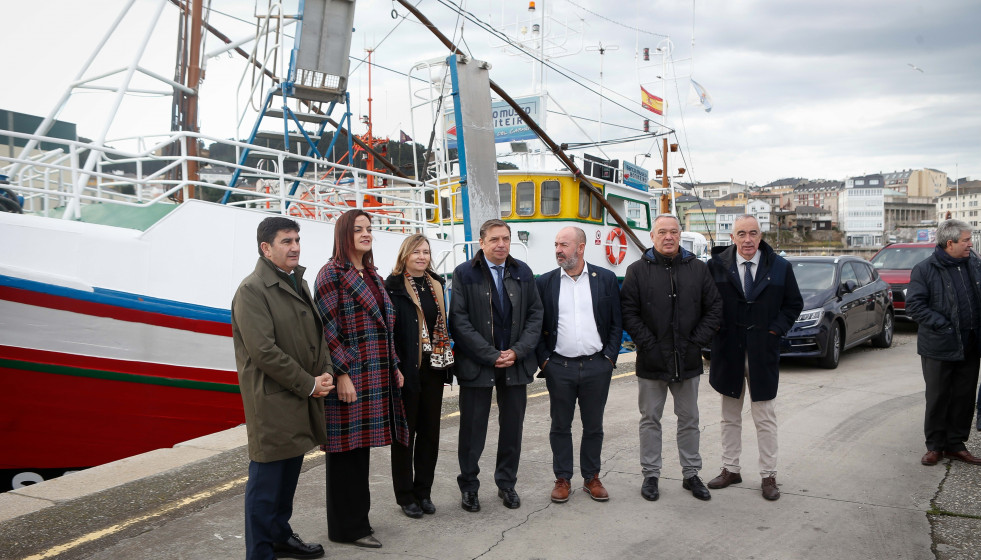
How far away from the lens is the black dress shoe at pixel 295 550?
3.58 metres

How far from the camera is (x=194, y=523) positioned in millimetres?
3980

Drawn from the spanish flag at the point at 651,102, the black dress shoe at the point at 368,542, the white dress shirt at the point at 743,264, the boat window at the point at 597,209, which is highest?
the spanish flag at the point at 651,102

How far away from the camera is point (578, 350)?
450 cm

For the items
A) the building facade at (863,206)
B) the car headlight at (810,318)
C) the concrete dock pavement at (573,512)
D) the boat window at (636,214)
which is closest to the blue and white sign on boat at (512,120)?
the boat window at (636,214)

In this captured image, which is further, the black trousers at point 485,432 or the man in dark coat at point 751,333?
the man in dark coat at point 751,333

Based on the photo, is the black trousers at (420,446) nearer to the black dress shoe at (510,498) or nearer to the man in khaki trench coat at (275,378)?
the black dress shoe at (510,498)

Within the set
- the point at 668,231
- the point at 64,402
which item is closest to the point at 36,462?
the point at 64,402

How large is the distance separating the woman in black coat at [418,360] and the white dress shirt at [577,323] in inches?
30.5

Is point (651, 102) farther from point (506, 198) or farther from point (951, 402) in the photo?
point (951, 402)

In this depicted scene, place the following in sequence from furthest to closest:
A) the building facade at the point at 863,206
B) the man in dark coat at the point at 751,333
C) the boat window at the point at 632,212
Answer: the building facade at the point at 863,206
the boat window at the point at 632,212
the man in dark coat at the point at 751,333

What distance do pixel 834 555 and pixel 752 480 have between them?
1.27m

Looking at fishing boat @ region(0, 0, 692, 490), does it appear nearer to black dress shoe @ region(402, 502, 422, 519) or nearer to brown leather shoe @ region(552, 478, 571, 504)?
black dress shoe @ region(402, 502, 422, 519)

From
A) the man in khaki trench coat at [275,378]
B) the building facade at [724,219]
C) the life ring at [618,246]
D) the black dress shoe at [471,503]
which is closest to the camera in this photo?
the man in khaki trench coat at [275,378]

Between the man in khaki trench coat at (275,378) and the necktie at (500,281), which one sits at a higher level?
the necktie at (500,281)
